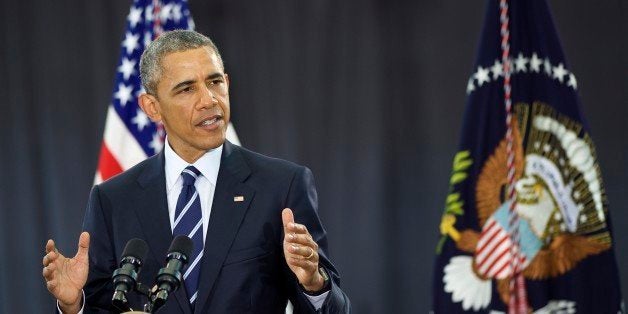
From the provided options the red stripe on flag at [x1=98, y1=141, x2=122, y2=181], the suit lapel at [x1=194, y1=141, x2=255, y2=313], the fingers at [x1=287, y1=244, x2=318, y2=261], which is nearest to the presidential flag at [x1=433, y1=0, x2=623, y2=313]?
the suit lapel at [x1=194, y1=141, x2=255, y2=313]

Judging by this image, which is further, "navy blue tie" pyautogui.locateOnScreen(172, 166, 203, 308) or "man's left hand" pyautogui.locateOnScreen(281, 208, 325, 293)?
"navy blue tie" pyautogui.locateOnScreen(172, 166, 203, 308)

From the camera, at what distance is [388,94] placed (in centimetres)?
446

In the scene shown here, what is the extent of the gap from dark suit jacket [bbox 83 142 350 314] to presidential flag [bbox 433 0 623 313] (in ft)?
3.92

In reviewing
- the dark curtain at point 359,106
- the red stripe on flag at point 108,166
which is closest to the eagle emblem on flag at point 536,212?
the dark curtain at point 359,106

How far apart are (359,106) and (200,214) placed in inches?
87.9

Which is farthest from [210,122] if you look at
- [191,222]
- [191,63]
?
[191,222]

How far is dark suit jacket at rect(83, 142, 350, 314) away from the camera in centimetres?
229

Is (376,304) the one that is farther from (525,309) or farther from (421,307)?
(525,309)

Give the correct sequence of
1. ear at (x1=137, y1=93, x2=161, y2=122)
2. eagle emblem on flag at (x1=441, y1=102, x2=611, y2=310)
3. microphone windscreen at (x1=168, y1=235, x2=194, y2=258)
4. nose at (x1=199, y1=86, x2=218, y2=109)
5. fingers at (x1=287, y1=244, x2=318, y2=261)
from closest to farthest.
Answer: microphone windscreen at (x1=168, y1=235, x2=194, y2=258) → fingers at (x1=287, y1=244, x2=318, y2=261) → nose at (x1=199, y1=86, x2=218, y2=109) → ear at (x1=137, y1=93, x2=161, y2=122) → eagle emblem on flag at (x1=441, y1=102, x2=611, y2=310)

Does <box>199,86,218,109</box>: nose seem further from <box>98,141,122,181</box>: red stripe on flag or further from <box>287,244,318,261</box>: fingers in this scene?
<box>98,141,122,181</box>: red stripe on flag

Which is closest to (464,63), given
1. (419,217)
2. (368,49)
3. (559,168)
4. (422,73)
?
(422,73)

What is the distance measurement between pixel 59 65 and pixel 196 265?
3004 millimetres

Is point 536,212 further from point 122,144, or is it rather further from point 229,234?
point 122,144

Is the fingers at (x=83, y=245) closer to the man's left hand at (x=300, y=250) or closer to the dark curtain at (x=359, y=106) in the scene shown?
the man's left hand at (x=300, y=250)
